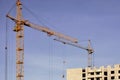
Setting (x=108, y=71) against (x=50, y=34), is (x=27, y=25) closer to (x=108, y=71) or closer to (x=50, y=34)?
(x=50, y=34)

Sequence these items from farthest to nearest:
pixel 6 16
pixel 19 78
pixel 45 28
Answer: pixel 45 28 → pixel 6 16 → pixel 19 78

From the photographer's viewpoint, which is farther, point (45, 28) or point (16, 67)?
point (45, 28)

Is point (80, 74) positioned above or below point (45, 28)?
below

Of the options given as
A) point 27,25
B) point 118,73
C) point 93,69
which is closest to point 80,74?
point 93,69

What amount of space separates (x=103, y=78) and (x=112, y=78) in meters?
5.43

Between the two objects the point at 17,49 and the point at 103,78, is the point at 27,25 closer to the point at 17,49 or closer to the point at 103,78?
the point at 17,49

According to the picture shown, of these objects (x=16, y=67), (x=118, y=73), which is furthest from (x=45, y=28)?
(x=118, y=73)

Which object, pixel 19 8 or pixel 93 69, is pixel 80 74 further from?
pixel 19 8

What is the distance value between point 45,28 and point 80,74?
2754cm

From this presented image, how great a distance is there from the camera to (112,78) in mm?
173500

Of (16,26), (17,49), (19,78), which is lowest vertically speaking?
(19,78)

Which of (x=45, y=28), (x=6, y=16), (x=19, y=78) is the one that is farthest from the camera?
(x=45, y=28)

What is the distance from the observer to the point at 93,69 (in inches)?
7190

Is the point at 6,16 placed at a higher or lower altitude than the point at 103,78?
higher
